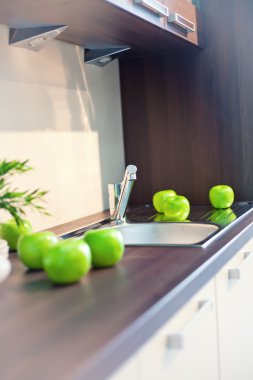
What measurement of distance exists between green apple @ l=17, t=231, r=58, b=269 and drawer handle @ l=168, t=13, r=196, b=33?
3.20ft

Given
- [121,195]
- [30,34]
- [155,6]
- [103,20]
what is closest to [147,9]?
[155,6]

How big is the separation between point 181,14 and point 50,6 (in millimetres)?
654

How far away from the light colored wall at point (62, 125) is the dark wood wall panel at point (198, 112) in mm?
102

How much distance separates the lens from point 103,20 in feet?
5.27

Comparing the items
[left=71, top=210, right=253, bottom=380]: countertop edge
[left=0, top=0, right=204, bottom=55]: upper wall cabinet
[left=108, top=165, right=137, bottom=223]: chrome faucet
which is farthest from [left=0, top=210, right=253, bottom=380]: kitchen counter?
[left=0, top=0, right=204, bottom=55]: upper wall cabinet

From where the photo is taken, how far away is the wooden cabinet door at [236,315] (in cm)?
126

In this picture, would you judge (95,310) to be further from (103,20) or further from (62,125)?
(62,125)

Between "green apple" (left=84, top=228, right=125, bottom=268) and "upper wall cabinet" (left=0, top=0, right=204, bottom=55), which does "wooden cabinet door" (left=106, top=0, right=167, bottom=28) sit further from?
"green apple" (left=84, top=228, right=125, bottom=268)

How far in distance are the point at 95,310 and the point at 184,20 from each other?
1.32 metres

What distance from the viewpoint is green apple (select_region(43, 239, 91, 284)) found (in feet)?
3.28

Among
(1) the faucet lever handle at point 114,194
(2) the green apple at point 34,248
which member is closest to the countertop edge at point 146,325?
(2) the green apple at point 34,248

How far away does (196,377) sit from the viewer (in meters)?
1.05

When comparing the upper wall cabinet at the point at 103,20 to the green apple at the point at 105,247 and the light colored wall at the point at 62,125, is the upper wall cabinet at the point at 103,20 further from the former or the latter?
the green apple at the point at 105,247

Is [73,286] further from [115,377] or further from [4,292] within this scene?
[115,377]
